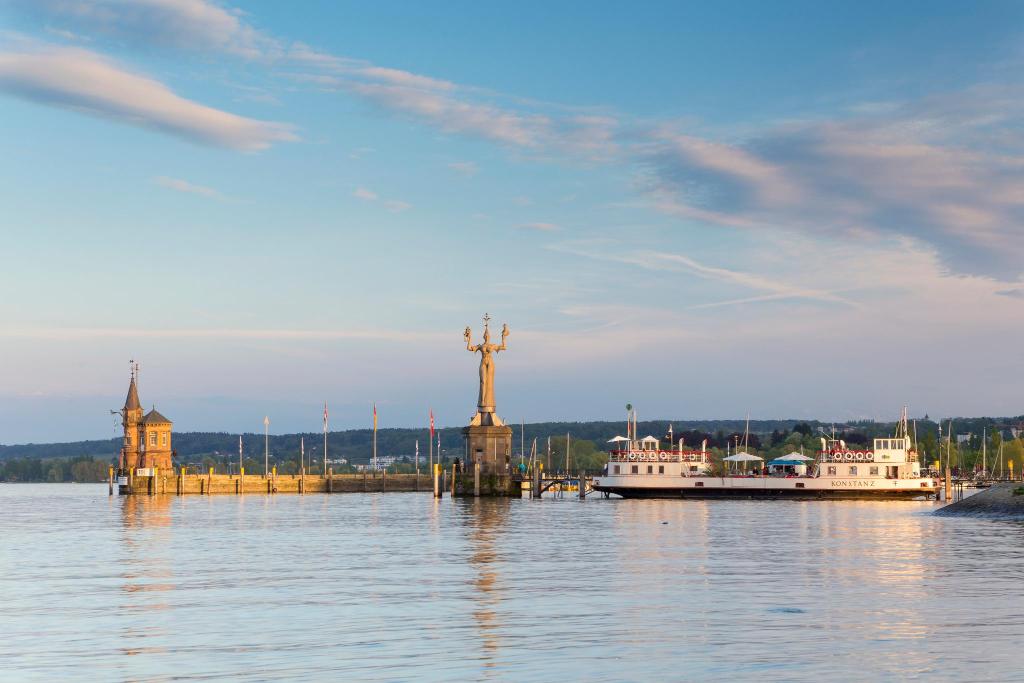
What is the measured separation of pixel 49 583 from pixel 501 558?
18964 mm

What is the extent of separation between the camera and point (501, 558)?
2233 inches

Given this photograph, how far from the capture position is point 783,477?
5512 inches

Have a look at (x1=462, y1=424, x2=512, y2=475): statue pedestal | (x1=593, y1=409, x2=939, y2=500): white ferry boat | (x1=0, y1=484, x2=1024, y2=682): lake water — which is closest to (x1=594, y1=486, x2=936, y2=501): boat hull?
(x1=593, y1=409, x2=939, y2=500): white ferry boat

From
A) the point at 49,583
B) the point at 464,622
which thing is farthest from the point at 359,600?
the point at 49,583

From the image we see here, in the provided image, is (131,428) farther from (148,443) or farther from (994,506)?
(994,506)

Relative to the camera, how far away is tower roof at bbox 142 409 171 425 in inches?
6467

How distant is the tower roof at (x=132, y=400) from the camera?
564 feet

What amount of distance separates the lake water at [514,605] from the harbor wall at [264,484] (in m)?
84.3

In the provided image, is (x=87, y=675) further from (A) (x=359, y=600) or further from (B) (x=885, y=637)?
(B) (x=885, y=637)

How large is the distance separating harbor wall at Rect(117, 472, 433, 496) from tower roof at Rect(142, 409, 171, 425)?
6.71 m

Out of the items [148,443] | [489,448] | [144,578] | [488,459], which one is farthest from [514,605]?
[148,443]

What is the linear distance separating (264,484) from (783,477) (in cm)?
7011

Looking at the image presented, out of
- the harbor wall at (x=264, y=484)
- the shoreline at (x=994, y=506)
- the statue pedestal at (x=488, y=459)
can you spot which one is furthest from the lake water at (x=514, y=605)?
the harbor wall at (x=264, y=484)

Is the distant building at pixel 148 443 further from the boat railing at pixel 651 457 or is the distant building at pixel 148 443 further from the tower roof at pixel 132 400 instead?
the boat railing at pixel 651 457
